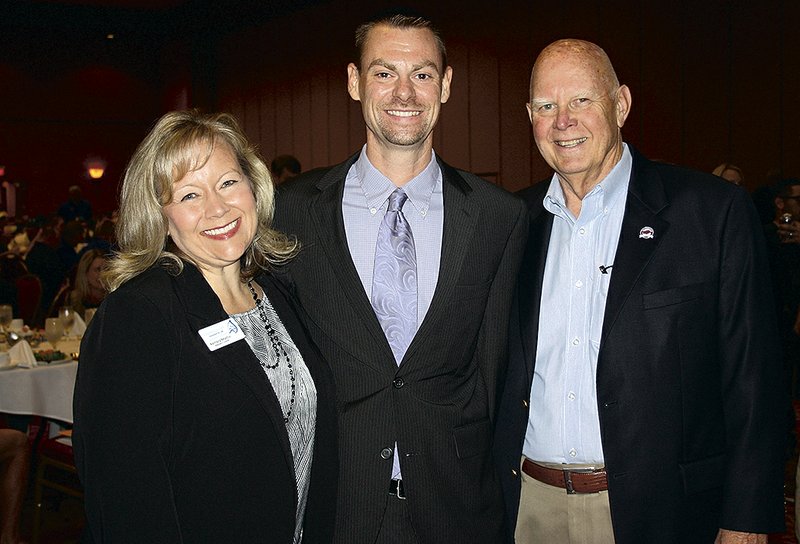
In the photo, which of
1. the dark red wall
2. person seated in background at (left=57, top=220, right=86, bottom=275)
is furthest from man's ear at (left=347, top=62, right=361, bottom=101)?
person seated in background at (left=57, top=220, right=86, bottom=275)

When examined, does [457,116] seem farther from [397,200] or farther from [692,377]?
[692,377]

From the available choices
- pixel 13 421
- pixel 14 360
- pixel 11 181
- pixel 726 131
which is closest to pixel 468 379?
pixel 14 360

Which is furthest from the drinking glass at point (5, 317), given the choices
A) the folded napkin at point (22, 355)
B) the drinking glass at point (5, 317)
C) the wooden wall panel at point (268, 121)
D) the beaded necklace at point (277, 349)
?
the wooden wall panel at point (268, 121)

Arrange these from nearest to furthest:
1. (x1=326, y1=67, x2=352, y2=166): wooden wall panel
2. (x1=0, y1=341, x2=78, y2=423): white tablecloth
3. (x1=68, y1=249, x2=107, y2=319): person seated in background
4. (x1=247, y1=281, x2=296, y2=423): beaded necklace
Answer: (x1=247, y1=281, x2=296, y2=423): beaded necklace → (x1=0, y1=341, x2=78, y2=423): white tablecloth → (x1=68, y1=249, x2=107, y2=319): person seated in background → (x1=326, y1=67, x2=352, y2=166): wooden wall panel

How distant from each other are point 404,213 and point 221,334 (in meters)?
0.69

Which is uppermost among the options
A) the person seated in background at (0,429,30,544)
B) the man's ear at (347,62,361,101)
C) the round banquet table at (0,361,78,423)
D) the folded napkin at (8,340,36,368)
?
the man's ear at (347,62,361,101)

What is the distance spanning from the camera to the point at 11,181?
16.4 m

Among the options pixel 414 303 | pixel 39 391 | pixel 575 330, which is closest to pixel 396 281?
pixel 414 303

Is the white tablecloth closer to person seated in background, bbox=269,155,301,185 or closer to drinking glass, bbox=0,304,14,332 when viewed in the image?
drinking glass, bbox=0,304,14,332

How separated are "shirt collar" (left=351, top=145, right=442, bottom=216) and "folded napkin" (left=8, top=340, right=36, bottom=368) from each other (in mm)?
2839

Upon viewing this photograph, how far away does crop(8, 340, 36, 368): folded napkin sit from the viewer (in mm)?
4391

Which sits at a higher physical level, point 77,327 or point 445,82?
point 445,82

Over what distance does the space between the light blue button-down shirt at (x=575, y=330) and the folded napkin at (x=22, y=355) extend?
3.13 metres

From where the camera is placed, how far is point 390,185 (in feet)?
7.50
